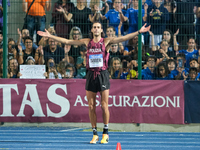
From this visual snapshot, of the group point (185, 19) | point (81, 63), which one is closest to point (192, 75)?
point (185, 19)

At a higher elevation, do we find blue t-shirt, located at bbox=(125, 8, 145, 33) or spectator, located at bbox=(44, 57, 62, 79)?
blue t-shirt, located at bbox=(125, 8, 145, 33)

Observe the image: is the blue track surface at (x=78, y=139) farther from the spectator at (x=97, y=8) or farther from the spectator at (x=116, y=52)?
the spectator at (x=97, y=8)

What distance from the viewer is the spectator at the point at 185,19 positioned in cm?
960

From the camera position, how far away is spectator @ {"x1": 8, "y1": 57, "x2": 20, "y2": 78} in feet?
32.4

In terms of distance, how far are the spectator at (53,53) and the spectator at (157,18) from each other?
2.08 metres

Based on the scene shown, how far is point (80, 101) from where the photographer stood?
9.77 meters

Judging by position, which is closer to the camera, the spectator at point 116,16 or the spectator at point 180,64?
the spectator at point 180,64

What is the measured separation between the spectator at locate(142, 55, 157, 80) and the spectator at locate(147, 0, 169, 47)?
47cm

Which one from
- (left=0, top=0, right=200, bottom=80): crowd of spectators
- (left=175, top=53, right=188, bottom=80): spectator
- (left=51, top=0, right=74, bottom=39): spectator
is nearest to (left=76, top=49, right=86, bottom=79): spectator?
(left=0, top=0, right=200, bottom=80): crowd of spectators

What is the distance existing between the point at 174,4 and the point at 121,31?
4.50 ft

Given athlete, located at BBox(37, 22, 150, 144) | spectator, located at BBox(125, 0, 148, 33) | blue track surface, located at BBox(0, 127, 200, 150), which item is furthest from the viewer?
spectator, located at BBox(125, 0, 148, 33)

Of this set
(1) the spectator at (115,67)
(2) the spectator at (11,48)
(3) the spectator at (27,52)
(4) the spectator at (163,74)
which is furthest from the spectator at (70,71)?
(4) the spectator at (163,74)

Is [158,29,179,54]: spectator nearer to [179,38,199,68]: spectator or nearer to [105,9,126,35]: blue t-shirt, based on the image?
[179,38,199,68]: spectator

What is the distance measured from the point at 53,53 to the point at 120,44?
1.58 meters
